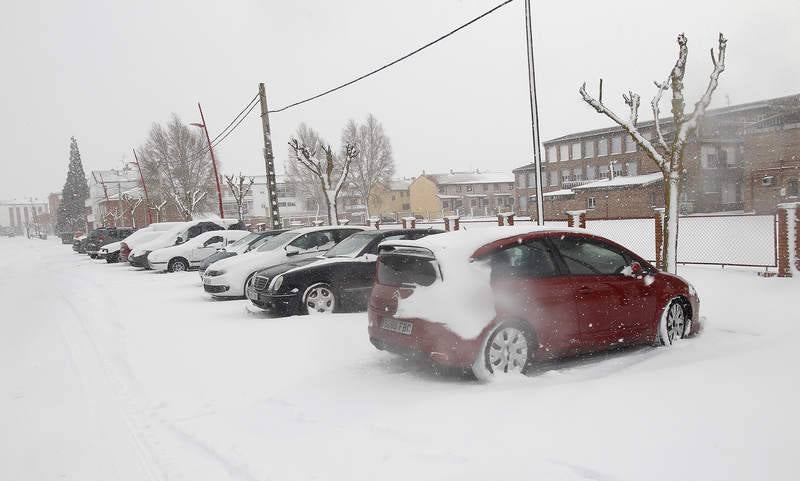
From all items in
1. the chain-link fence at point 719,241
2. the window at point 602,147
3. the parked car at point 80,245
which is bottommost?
the chain-link fence at point 719,241

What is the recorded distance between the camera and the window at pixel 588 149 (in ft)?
192

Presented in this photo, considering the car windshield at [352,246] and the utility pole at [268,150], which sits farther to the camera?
the utility pole at [268,150]

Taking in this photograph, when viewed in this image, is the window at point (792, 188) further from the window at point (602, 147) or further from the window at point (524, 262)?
the window at point (524, 262)

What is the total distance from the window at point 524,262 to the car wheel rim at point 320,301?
4419mm

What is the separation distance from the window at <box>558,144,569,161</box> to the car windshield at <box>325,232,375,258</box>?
183 feet

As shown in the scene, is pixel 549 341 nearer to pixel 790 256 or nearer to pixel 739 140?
pixel 790 256

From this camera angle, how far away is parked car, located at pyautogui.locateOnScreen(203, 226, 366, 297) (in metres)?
11.8

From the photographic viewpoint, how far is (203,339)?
8.09 m

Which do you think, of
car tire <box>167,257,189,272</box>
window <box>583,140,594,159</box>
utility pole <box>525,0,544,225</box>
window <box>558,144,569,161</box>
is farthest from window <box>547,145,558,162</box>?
utility pole <box>525,0,544,225</box>

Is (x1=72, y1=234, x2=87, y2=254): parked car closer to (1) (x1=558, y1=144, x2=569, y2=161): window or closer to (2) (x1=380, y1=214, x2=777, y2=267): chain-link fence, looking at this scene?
(2) (x1=380, y1=214, x2=777, y2=267): chain-link fence

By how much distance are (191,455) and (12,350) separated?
214 inches

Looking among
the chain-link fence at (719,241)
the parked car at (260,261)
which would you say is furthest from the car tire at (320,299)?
the chain-link fence at (719,241)

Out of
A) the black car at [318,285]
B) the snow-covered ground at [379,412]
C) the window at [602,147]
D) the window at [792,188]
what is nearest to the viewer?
the snow-covered ground at [379,412]

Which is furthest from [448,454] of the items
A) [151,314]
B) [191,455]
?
[151,314]
